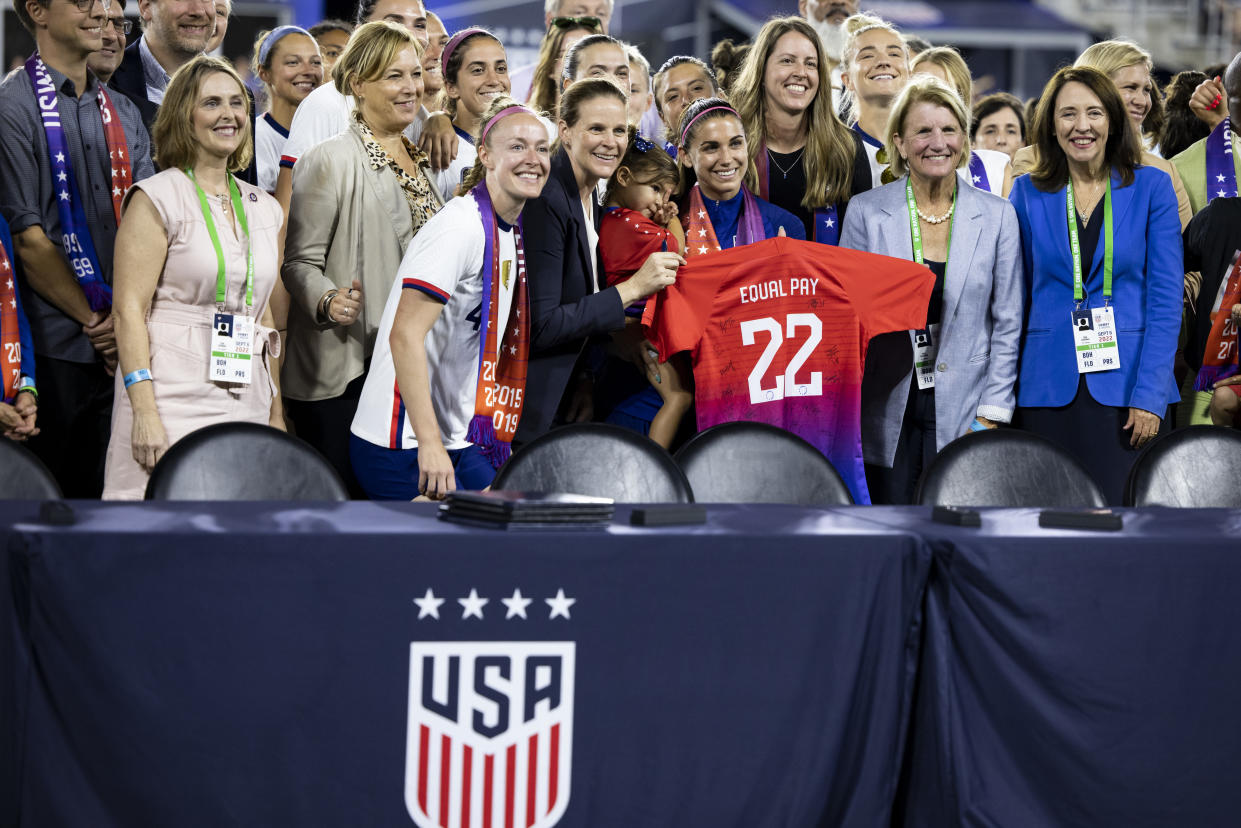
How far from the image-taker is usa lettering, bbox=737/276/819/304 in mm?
4176

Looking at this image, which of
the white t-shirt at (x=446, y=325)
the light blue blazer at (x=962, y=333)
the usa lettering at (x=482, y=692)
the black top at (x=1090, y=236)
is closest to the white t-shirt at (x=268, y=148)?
the white t-shirt at (x=446, y=325)

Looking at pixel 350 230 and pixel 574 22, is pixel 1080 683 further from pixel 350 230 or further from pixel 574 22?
pixel 574 22

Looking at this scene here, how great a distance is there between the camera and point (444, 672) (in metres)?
2.42

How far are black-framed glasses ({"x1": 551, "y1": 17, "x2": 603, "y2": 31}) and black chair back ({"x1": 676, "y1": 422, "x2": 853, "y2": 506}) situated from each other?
2535mm

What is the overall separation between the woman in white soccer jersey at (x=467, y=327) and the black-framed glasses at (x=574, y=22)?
166cm

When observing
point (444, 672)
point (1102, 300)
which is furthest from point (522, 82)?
point (444, 672)

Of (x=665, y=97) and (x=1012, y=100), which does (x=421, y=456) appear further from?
(x=1012, y=100)

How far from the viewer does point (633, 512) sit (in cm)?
266

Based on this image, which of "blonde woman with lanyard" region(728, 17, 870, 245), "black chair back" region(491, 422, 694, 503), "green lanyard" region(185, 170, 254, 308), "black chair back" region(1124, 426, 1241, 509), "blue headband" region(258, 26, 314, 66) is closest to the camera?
"black chair back" region(491, 422, 694, 503)

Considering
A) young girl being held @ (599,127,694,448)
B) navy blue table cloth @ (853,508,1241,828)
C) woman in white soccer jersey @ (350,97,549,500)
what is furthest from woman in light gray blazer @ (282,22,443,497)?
navy blue table cloth @ (853,508,1241,828)

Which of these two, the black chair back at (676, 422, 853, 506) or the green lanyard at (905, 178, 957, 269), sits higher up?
the green lanyard at (905, 178, 957, 269)

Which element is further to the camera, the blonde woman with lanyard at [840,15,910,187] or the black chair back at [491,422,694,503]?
the blonde woman with lanyard at [840,15,910,187]

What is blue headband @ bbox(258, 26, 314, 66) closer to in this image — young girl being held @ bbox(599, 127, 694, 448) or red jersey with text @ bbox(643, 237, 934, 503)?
young girl being held @ bbox(599, 127, 694, 448)

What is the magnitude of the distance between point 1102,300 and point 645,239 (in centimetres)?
155
